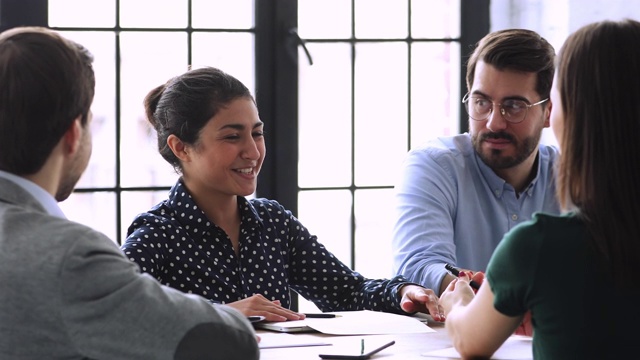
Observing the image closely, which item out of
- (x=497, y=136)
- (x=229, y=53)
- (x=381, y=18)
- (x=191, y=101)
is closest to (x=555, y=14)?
(x=381, y=18)

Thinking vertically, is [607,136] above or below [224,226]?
above

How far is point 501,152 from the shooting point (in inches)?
111

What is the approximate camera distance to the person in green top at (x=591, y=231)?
1441mm

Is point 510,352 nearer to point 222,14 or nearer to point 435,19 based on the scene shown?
point 222,14

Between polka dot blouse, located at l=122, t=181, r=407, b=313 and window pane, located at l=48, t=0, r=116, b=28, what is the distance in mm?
938

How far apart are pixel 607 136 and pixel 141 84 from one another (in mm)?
2149

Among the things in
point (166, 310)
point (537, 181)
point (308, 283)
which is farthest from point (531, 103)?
point (166, 310)

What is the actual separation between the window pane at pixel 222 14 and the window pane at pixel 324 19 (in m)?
0.19

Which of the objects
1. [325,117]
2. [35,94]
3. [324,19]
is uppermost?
[324,19]

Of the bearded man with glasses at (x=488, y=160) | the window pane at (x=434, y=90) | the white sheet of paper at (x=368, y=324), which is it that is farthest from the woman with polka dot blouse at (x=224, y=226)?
the window pane at (x=434, y=90)

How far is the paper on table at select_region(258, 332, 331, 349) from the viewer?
6.30 ft

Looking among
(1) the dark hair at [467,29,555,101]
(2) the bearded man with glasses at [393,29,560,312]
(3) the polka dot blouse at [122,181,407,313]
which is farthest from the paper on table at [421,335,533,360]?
(1) the dark hair at [467,29,555,101]

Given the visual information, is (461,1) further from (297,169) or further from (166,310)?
(166,310)

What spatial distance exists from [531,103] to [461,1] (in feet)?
3.10
